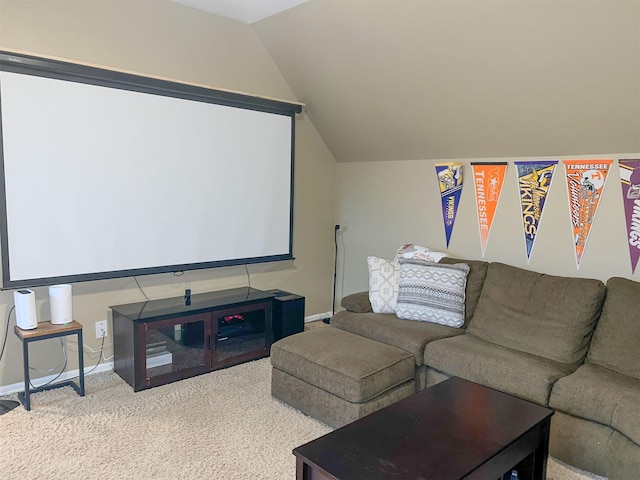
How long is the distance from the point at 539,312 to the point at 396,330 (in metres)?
0.87

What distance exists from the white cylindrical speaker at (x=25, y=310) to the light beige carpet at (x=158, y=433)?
0.49m

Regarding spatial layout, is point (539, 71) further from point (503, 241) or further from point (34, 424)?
point (34, 424)

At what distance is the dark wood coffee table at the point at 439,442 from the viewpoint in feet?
5.57

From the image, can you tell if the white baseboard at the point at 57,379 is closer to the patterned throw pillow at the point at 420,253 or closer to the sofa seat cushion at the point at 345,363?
the sofa seat cushion at the point at 345,363

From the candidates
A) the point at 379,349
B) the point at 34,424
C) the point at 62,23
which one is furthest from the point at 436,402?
the point at 62,23

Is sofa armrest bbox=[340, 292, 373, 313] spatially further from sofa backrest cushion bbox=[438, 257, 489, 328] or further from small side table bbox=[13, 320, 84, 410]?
small side table bbox=[13, 320, 84, 410]

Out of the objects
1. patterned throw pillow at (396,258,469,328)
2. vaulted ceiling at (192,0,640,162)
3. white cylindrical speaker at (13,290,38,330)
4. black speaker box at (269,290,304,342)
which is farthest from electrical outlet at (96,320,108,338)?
vaulted ceiling at (192,0,640,162)

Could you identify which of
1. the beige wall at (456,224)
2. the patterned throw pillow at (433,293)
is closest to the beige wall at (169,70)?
the beige wall at (456,224)

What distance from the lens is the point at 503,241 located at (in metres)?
3.67

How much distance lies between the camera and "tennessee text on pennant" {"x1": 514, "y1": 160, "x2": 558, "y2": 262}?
3418 mm

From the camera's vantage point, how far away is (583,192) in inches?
127

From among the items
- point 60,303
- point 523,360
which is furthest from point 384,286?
point 60,303

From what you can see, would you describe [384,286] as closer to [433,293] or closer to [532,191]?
[433,293]

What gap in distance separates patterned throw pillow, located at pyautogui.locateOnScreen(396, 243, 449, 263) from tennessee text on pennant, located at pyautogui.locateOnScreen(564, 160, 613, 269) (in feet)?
3.05
